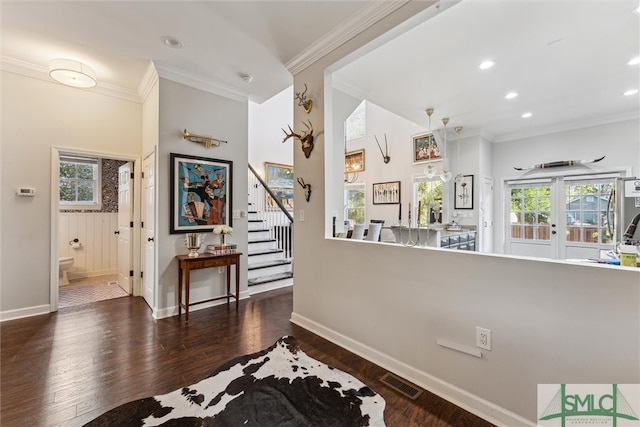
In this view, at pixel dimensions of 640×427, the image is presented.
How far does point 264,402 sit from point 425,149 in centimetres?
588

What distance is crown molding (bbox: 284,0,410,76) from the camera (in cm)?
209

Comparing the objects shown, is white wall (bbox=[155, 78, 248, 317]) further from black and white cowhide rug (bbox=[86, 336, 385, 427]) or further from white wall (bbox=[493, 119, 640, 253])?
white wall (bbox=[493, 119, 640, 253])

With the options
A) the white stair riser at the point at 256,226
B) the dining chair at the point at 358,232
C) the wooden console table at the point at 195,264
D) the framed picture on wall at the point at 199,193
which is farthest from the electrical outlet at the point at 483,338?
the white stair riser at the point at 256,226

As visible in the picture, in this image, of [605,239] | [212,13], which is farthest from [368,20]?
[605,239]

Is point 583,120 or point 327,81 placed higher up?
point 583,120

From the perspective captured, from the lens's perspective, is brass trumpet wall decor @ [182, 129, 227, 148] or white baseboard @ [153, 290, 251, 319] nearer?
white baseboard @ [153, 290, 251, 319]

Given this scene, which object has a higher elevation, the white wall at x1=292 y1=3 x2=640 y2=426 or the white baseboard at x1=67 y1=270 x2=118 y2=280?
the white wall at x1=292 y1=3 x2=640 y2=426

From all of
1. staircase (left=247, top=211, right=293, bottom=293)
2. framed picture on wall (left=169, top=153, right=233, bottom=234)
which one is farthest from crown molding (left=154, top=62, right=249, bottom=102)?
staircase (left=247, top=211, right=293, bottom=293)

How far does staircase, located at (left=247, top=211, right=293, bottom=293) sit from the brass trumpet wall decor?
1775 mm

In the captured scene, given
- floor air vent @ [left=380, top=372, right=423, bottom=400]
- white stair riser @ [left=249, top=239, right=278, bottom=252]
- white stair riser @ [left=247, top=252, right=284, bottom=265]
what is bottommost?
floor air vent @ [left=380, top=372, right=423, bottom=400]

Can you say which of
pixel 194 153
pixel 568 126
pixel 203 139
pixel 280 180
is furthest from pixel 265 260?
pixel 568 126

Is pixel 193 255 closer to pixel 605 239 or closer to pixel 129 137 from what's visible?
pixel 129 137

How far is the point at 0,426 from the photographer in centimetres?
150

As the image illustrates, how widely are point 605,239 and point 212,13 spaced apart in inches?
272
